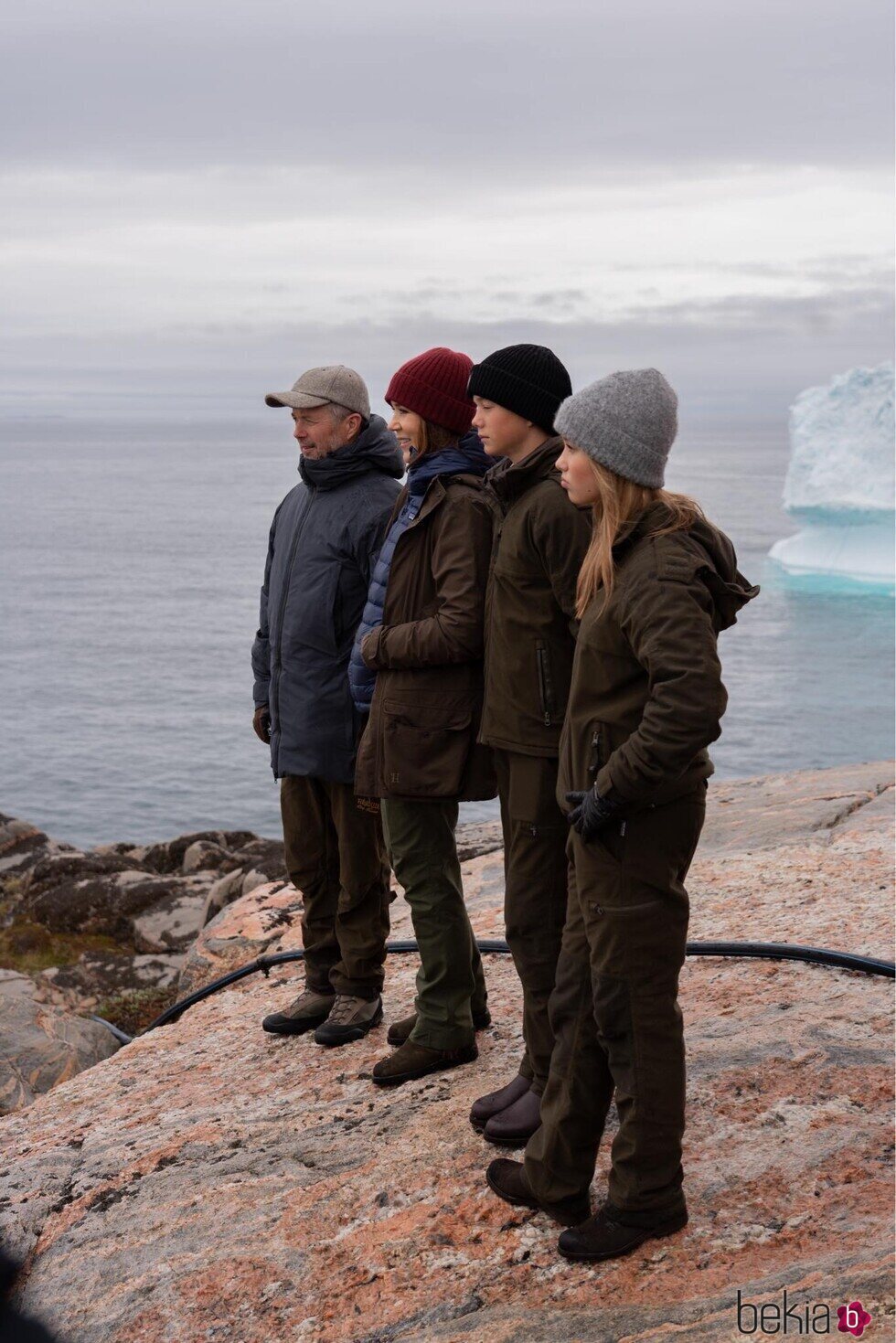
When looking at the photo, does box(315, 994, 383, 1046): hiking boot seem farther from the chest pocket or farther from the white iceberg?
the white iceberg

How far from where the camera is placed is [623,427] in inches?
138

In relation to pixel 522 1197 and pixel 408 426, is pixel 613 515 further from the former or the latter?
pixel 522 1197

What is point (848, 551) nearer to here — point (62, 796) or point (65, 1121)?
point (62, 796)

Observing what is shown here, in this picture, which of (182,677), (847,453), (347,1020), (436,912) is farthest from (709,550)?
(182,677)

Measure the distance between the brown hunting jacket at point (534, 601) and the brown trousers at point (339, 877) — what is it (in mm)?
1322

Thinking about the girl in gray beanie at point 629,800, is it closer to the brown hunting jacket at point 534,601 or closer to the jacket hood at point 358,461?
the brown hunting jacket at point 534,601

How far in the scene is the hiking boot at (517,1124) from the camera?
4.29 metres

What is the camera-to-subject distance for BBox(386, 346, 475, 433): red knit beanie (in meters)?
4.49

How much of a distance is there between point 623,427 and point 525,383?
658mm

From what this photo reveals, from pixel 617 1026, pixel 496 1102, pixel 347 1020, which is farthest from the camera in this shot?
pixel 347 1020

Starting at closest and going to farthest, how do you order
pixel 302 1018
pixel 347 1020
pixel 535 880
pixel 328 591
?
pixel 535 880 → pixel 328 591 → pixel 347 1020 → pixel 302 1018

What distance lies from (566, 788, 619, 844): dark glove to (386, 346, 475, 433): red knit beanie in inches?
64.5

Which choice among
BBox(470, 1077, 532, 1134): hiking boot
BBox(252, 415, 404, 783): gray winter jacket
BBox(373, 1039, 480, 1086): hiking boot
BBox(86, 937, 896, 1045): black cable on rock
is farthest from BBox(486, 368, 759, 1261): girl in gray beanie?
BBox(252, 415, 404, 783): gray winter jacket

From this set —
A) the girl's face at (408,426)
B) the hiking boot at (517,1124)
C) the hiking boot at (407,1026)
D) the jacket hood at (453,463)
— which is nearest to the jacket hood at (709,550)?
the jacket hood at (453,463)
